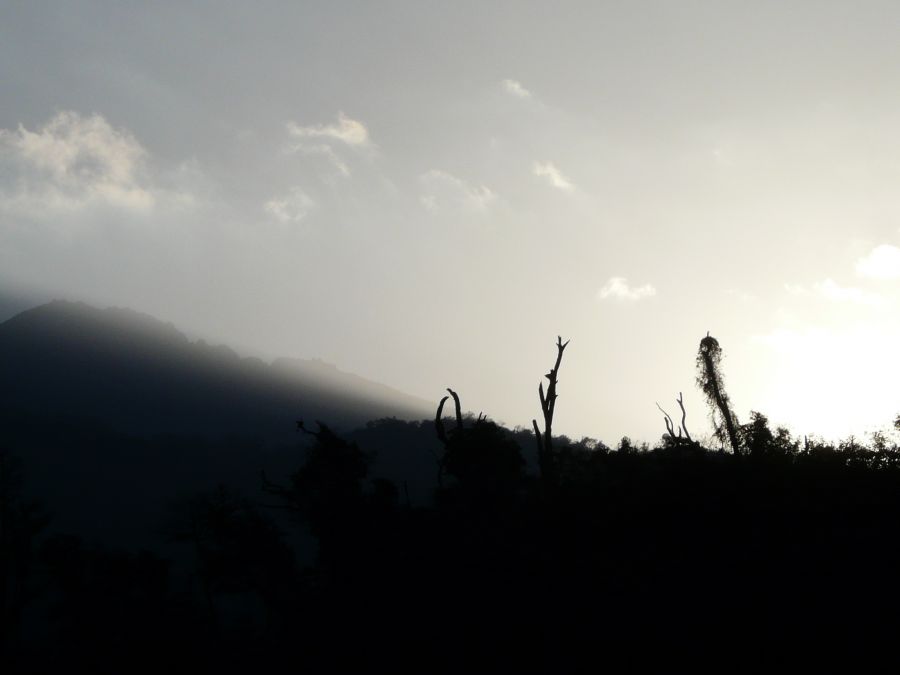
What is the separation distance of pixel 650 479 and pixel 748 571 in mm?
8459

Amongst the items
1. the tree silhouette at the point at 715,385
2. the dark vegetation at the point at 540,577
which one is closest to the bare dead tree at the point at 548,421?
the dark vegetation at the point at 540,577

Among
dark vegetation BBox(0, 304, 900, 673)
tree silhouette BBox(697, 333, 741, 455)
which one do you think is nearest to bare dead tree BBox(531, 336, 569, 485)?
dark vegetation BBox(0, 304, 900, 673)

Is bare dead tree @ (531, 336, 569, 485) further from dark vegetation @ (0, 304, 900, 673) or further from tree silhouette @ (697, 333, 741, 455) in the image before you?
tree silhouette @ (697, 333, 741, 455)

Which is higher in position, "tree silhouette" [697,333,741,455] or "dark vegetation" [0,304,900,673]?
"tree silhouette" [697,333,741,455]

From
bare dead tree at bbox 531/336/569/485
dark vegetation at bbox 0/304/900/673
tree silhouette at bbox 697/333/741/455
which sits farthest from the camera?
tree silhouette at bbox 697/333/741/455

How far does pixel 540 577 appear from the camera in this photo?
47.3ft

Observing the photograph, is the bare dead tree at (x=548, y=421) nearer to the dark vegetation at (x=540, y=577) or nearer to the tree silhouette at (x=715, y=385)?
the dark vegetation at (x=540, y=577)

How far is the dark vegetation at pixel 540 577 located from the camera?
35.0ft

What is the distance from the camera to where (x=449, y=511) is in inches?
1042

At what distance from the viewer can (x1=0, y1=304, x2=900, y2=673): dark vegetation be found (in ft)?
35.0

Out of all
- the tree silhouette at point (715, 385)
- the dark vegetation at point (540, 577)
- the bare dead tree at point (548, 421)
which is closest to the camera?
the dark vegetation at point (540, 577)

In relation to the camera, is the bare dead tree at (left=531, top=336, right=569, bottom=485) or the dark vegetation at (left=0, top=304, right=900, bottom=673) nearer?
the dark vegetation at (left=0, top=304, right=900, bottom=673)

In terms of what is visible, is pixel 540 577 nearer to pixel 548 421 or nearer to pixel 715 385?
pixel 548 421

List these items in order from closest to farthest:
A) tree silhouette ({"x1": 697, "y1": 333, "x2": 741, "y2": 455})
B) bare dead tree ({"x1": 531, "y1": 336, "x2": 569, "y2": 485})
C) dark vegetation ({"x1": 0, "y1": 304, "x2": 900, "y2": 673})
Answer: dark vegetation ({"x1": 0, "y1": 304, "x2": 900, "y2": 673})
bare dead tree ({"x1": 531, "y1": 336, "x2": 569, "y2": 485})
tree silhouette ({"x1": 697, "y1": 333, "x2": 741, "y2": 455})
